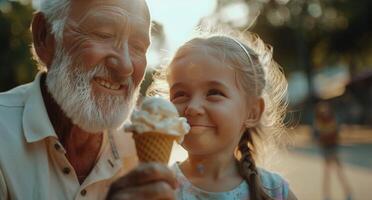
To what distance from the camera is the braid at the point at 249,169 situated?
2977mm

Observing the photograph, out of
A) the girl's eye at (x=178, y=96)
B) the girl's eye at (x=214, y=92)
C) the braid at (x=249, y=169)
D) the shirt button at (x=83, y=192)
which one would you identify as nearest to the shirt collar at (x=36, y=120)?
the shirt button at (x=83, y=192)

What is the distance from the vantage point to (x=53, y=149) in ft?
9.38

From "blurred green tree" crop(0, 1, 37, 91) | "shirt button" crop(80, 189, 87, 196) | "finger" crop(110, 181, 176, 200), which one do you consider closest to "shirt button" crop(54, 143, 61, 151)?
"shirt button" crop(80, 189, 87, 196)

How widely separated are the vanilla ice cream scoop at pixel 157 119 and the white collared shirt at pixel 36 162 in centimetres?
82

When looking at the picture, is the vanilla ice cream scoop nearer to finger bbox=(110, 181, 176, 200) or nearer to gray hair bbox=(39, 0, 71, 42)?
finger bbox=(110, 181, 176, 200)

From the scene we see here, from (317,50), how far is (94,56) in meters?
38.1

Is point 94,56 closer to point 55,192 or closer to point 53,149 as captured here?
point 53,149

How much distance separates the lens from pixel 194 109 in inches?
110

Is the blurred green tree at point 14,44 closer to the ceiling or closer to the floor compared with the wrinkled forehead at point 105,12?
closer to the floor

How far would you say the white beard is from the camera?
2814 mm

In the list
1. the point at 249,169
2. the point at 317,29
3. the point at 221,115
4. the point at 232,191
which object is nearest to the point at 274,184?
the point at 249,169

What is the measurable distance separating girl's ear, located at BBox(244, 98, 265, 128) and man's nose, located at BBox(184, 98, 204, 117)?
Result: 45 cm

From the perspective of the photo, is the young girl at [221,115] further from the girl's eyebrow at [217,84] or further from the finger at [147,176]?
the finger at [147,176]

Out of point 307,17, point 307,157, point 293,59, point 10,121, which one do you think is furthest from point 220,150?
point 293,59
